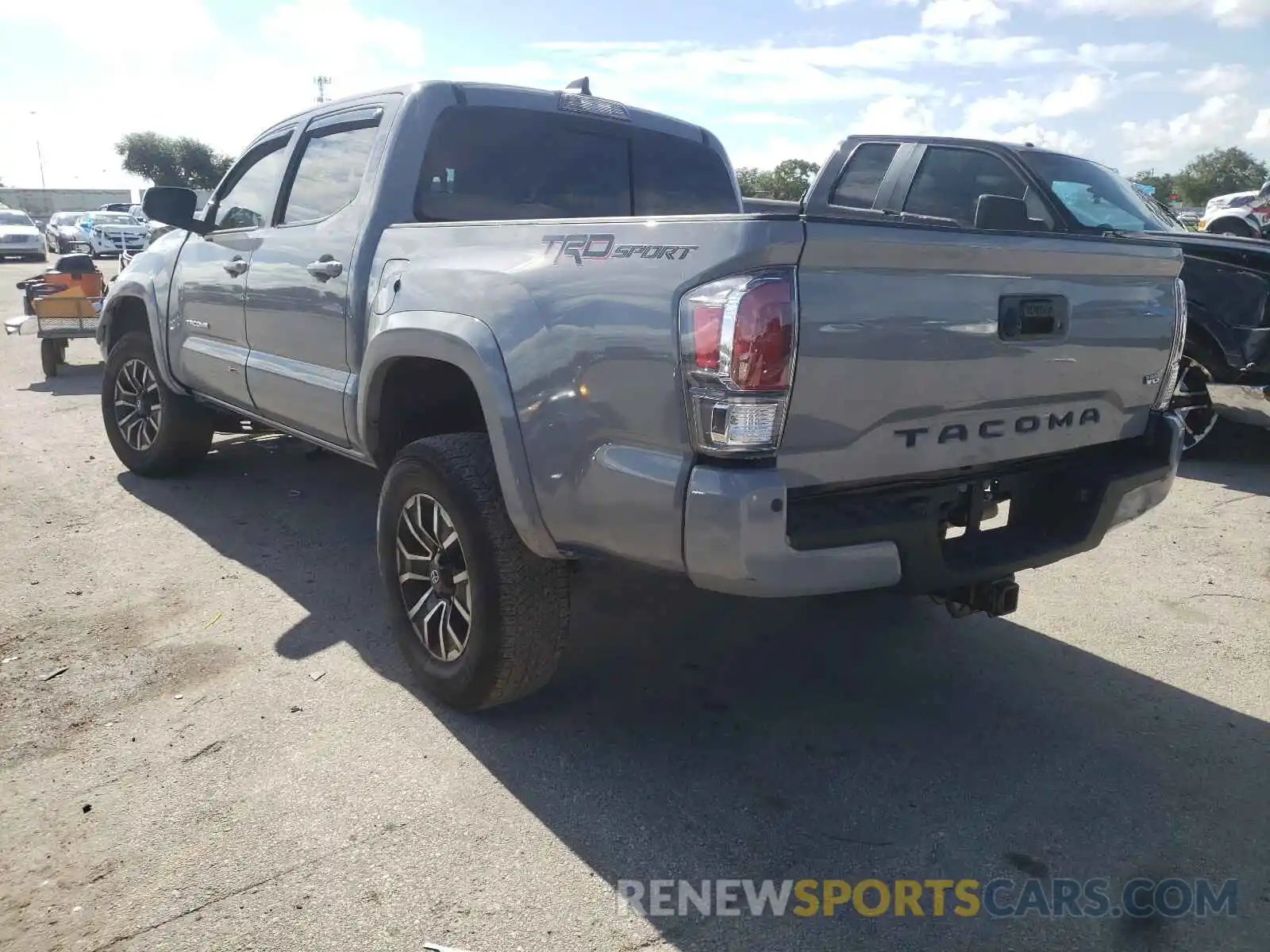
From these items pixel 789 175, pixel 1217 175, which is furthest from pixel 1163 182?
pixel 789 175

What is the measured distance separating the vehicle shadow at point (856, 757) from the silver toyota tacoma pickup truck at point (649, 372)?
46 cm

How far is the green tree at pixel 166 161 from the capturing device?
71.8m

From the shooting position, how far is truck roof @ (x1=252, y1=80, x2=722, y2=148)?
3.97 metres

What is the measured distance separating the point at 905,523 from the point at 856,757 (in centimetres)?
93

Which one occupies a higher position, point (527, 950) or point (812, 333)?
point (812, 333)

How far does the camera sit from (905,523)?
103 inches

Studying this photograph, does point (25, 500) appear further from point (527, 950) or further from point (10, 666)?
point (527, 950)

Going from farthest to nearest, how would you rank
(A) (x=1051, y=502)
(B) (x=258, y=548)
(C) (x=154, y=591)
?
(B) (x=258, y=548), (C) (x=154, y=591), (A) (x=1051, y=502)

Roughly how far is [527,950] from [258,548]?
10.7 feet

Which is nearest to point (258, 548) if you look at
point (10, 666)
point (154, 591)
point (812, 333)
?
point (154, 591)

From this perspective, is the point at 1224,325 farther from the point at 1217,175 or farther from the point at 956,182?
the point at 1217,175

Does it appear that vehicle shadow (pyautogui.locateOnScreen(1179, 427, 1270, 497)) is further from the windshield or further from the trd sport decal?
the trd sport decal

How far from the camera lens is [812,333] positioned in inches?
94.2

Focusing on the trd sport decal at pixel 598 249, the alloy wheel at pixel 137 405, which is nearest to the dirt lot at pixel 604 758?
the alloy wheel at pixel 137 405
